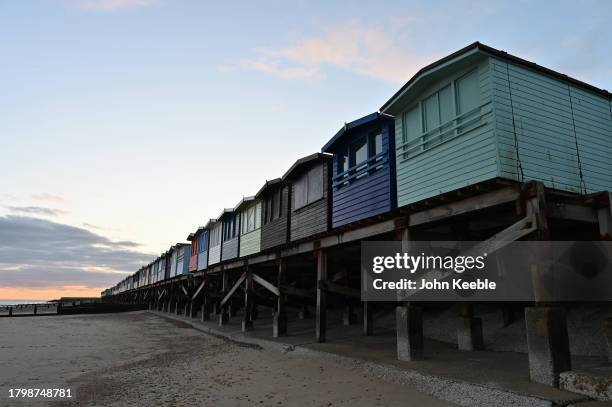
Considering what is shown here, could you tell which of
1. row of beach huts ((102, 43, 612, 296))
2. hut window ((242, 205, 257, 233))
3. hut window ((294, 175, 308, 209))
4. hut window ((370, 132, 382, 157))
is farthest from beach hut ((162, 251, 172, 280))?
hut window ((370, 132, 382, 157))

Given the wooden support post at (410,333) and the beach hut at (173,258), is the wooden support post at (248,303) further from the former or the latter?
the beach hut at (173,258)

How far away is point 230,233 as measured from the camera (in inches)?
925

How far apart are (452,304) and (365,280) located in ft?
9.13

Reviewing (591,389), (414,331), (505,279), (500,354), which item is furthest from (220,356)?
(591,389)

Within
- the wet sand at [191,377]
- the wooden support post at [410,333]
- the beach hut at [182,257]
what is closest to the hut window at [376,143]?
the wooden support post at [410,333]

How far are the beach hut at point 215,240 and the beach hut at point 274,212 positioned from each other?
274 inches

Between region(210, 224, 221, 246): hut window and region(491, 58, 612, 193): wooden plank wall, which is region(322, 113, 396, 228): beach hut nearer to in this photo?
region(491, 58, 612, 193): wooden plank wall

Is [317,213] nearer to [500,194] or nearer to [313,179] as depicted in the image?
[313,179]

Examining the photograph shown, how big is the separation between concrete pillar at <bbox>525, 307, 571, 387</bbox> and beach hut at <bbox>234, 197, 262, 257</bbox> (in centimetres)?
1382

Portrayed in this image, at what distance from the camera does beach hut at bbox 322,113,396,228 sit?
10570 mm

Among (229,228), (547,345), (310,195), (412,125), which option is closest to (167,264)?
(229,228)

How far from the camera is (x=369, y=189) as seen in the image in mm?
11125

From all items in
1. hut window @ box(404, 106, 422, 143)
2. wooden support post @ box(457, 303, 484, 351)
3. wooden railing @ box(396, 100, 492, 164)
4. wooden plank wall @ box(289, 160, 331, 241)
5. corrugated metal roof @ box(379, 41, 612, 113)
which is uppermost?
corrugated metal roof @ box(379, 41, 612, 113)

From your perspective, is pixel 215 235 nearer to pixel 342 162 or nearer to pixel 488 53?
pixel 342 162
